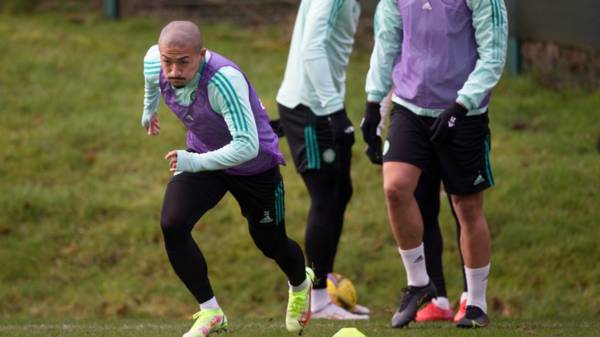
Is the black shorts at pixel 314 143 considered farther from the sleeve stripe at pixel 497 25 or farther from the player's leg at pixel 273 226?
the sleeve stripe at pixel 497 25

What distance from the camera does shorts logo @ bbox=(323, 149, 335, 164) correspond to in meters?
8.44

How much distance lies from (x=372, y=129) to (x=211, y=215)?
4992 mm

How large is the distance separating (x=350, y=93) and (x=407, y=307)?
7406 millimetres

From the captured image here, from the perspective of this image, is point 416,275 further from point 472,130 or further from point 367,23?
point 367,23

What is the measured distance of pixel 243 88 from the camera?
6.39 m

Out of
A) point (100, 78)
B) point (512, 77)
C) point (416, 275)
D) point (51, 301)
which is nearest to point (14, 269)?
point (51, 301)

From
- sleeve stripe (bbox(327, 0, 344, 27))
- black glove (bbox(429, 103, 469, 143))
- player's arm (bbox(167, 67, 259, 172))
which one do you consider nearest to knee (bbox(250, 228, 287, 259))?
player's arm (bbox(167, 67, 259, 172))

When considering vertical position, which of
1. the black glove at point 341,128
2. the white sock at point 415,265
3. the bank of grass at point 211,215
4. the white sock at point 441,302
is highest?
the black glove at point 341,128

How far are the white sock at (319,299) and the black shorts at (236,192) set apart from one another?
73.6 inches

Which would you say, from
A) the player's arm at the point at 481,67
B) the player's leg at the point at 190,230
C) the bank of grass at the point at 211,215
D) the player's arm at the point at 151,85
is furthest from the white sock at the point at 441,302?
the player's arm at the point at 151,85

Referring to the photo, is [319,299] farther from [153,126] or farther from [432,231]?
[153,126]

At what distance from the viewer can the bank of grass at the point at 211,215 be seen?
36.2ft

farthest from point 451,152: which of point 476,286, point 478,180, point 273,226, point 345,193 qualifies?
point 345,193

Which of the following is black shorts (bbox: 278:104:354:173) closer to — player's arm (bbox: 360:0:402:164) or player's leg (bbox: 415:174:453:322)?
player's leg (bbox: 415:174:453:322)
